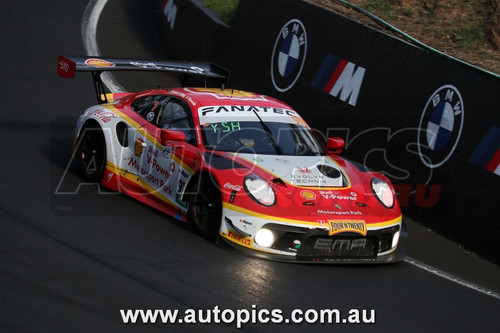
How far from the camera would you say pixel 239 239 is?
6926 mm

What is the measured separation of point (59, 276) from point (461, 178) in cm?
450

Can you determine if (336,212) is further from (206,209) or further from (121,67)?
(121,67)

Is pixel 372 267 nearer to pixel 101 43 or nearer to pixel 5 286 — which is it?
pixel 5 286

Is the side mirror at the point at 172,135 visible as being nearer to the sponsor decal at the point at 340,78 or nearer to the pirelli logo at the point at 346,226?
the pirelli logo at the point at 346,226

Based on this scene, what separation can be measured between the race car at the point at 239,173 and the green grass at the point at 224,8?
4.67 meters

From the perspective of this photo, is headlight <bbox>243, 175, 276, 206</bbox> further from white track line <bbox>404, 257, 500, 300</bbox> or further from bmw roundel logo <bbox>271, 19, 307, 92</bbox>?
bmw roundel logo <bbox>271, 19, 307, 92</bbox>

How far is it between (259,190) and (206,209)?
610mm

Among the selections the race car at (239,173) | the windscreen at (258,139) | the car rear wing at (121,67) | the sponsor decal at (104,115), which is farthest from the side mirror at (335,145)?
the sponsor decal at (104,115)

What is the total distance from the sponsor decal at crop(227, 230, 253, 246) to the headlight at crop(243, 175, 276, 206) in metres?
0.34

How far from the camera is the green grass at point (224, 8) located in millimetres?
13975

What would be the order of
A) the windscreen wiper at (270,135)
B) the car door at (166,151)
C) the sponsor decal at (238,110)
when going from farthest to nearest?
the sponsor decal at (238,110) < the windscreen wiper at (270,135) < the car door at (166,151)

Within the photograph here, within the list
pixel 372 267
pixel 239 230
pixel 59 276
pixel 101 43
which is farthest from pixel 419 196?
pixel 101 43

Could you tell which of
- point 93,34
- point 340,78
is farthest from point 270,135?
point 93,34

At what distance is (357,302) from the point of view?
6.23 metres
